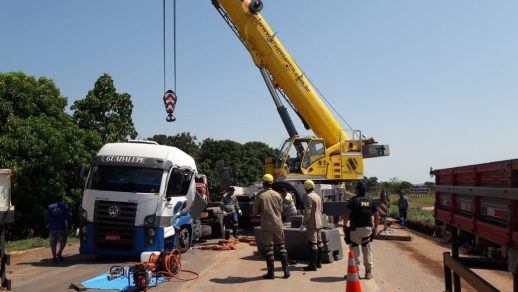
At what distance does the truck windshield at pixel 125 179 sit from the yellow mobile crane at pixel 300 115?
7.18 m

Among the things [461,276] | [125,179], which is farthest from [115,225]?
[461,276]

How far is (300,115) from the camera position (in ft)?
64.1

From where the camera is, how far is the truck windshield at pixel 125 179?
38.4 ft

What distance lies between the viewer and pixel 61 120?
20578 mm

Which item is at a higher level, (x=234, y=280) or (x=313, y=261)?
(x=313, y=261)

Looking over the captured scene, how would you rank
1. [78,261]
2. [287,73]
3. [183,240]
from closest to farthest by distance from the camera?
[78,261] < [183,240] < [287,73]

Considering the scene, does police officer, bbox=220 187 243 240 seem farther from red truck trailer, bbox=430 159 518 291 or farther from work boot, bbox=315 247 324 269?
red truck trailer, bbox=430 159 518 291

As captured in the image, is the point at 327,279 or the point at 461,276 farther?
the point at 327,279

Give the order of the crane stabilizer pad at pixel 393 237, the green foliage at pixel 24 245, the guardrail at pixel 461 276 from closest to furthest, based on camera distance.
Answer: the guardrail at pixel 461 276
the green foliage at pixel 24 245
the crane stabilizer pad at pixel 393 237

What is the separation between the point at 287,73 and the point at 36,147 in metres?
9.64

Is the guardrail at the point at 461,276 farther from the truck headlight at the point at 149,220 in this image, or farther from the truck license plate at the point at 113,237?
the truck license plate at the point at 113,237

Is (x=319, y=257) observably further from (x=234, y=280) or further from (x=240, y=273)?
(x=234, y=280)

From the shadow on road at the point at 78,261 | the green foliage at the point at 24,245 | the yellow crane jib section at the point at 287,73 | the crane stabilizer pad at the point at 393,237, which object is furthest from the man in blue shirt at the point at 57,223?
the crane stabilizer pad at the point at 393,237

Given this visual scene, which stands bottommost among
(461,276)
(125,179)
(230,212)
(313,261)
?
(313,261)
